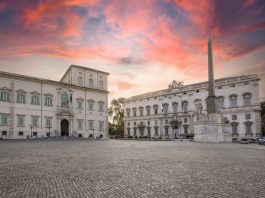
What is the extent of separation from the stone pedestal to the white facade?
35.2ft

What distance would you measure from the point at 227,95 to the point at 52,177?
2014 inches

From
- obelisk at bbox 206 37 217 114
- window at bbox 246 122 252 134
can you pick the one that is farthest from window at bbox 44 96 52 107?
window at bbox 246 122 252 134

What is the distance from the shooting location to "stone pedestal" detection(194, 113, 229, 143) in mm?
28078

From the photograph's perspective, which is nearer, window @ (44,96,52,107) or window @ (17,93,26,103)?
window @ (17,93,26,103)

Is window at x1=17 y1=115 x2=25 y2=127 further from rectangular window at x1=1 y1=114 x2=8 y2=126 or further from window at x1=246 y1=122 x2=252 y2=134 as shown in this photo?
window at x1=246 y1=122 x2=252 y2=134

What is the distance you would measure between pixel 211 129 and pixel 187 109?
31.6 m

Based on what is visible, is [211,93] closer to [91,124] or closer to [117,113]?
[91,124]

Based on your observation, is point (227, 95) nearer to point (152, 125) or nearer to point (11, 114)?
point (152, 125)

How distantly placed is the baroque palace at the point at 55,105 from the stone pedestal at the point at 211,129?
26.1 m

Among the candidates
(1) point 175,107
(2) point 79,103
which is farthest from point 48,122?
(1) point 175,107

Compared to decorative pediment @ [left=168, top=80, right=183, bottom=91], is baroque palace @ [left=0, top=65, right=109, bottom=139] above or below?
below

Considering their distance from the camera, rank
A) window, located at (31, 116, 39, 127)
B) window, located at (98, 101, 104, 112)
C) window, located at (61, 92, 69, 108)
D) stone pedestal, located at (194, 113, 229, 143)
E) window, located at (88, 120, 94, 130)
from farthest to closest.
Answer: window, located at (98, 101, 104, 112)
window, located at (88, 120, 94, 130)
window, located at (61, 92, 69, 108)
window, located at (31, 116, 39, 127)
stone pedestal, located at (194, 113, 229, 143)

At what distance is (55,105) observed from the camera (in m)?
44.9

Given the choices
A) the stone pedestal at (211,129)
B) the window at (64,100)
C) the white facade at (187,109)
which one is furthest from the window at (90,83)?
the stone pedestal at (211,129)
